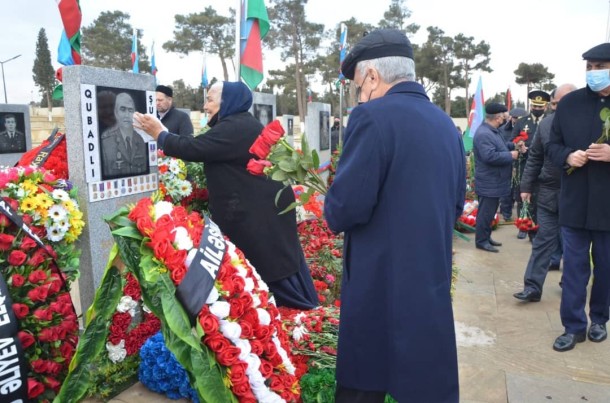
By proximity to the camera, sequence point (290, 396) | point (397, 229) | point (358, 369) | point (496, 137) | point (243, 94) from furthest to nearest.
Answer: point (496, 137), point (243, 94), point (290, 396), point (358, 369), point (397, 229)

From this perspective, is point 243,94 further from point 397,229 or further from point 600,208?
point 600,208

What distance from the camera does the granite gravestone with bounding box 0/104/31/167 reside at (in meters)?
7.04

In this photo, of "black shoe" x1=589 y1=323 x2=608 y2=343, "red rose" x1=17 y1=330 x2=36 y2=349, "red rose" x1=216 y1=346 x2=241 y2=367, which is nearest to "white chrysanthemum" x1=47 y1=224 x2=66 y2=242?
"red rose" x1=17 y1=330 x2=36 y2=349

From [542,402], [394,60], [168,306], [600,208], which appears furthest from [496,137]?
[168,306]

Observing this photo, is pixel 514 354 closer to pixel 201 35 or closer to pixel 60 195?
pixel 60 195

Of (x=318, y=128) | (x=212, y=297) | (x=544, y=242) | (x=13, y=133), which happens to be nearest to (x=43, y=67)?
(x=13, y=133)

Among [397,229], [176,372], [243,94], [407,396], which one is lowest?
[176,372]

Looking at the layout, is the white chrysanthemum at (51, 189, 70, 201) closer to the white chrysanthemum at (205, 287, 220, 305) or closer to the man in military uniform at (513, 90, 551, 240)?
the white chrysanthemum at (205, 287, 220, 305)

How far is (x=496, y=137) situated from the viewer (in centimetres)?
657

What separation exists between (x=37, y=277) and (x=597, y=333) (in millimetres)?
3656

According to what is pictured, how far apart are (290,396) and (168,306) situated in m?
0.74

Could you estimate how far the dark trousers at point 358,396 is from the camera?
1971 millimetres

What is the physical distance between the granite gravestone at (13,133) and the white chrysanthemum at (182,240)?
595cm

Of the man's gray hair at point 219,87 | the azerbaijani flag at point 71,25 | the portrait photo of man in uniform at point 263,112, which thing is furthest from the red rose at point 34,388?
the portrait photo of man in uniform at point 263,112
